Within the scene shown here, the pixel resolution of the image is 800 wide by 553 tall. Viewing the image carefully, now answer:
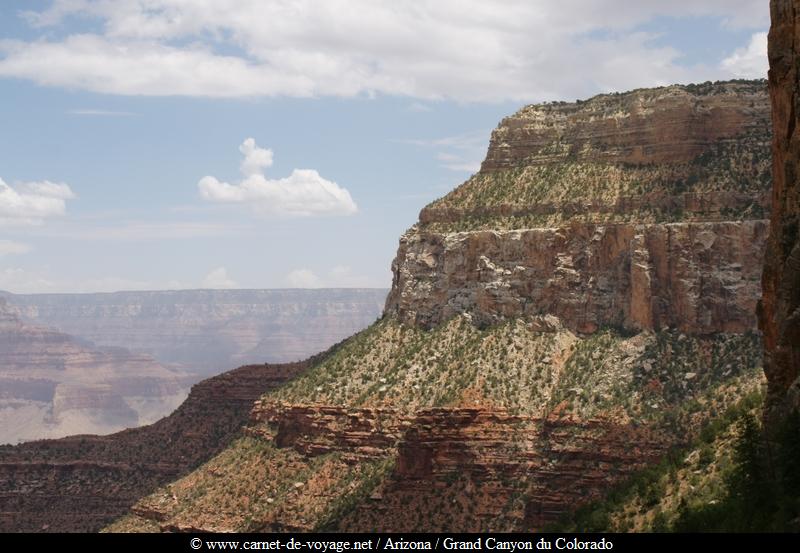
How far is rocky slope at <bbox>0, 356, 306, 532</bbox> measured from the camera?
495ft

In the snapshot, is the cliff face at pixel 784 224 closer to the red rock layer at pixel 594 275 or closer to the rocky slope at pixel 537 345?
the rocky slope at pixel 537 345

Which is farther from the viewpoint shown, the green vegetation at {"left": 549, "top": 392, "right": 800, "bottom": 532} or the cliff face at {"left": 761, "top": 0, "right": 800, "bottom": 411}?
the cliff face at {"left": 761, "top": 0, "right": 800, "bottom": 411}

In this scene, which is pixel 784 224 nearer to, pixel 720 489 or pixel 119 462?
pixel 720 489

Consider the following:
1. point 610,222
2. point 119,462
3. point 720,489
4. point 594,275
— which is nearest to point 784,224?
point 720,489

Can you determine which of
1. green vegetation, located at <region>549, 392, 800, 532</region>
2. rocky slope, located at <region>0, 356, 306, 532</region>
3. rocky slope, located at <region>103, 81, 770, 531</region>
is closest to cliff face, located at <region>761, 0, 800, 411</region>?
green vegetation, located at <region>549, 392, 800, 532</region>

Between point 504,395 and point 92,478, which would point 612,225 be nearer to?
point 504,395

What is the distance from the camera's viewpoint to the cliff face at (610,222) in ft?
358

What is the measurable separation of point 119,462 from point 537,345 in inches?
2418

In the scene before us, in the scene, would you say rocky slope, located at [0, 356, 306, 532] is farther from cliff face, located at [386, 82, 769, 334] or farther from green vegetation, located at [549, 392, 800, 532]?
green vegetation, located at [549, 392, 800, 532]

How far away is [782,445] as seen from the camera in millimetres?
52812

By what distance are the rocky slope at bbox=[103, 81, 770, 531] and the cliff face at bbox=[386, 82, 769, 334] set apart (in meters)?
0.17

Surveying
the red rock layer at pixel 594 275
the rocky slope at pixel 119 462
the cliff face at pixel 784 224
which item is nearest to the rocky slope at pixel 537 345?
the red rock layer at pixel 594 275
